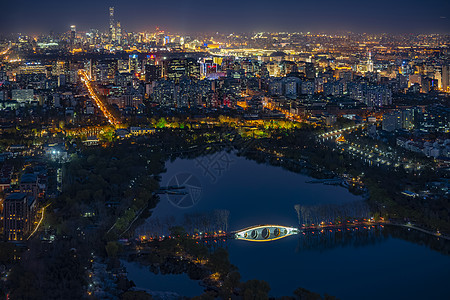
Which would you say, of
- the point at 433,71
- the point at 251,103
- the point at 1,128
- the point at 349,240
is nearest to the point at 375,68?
the point at 433,71

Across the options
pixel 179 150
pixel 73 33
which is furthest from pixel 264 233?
pixel 73 33

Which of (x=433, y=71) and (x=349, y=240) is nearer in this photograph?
(x=349, y=240)

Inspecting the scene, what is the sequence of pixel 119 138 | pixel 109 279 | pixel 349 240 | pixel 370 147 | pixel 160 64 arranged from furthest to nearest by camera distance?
pixel 160 64 < pixel 119 138 < pixel 370 147 < pixel 349 240 < pixel 109 279

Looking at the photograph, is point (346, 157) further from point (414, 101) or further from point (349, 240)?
point (414, 101)

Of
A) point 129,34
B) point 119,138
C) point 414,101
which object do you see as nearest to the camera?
point 119,138

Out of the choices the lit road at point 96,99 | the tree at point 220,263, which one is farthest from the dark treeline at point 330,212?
the lit road at point 96,99
